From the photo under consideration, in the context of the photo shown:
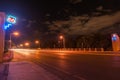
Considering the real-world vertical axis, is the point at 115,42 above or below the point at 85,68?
above

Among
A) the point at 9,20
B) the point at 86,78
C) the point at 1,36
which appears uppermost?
the point at 9,20

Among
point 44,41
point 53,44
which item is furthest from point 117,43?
point 44,41

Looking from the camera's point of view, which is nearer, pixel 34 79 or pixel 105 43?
pixel 34 79

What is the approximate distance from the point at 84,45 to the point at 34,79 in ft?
258

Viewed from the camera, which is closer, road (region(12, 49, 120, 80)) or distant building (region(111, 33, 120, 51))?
road (region(12, 49, 120, 80))

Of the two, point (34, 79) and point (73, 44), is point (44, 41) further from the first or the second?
point (34, 79)

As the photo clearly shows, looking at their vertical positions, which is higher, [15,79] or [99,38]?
[99,38]

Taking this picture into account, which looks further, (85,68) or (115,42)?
(115,42)

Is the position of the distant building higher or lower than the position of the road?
higher

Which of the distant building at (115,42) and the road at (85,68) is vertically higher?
the distant building at (115,42)

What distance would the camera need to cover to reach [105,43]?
235 ft

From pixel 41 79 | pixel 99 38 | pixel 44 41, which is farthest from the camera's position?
pixel 44 41

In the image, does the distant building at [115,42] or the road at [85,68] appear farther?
the distant building at [115,42]

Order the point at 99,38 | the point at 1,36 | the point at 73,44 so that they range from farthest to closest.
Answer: the point at 73,44
the point at 99,38
the point at 1,36
